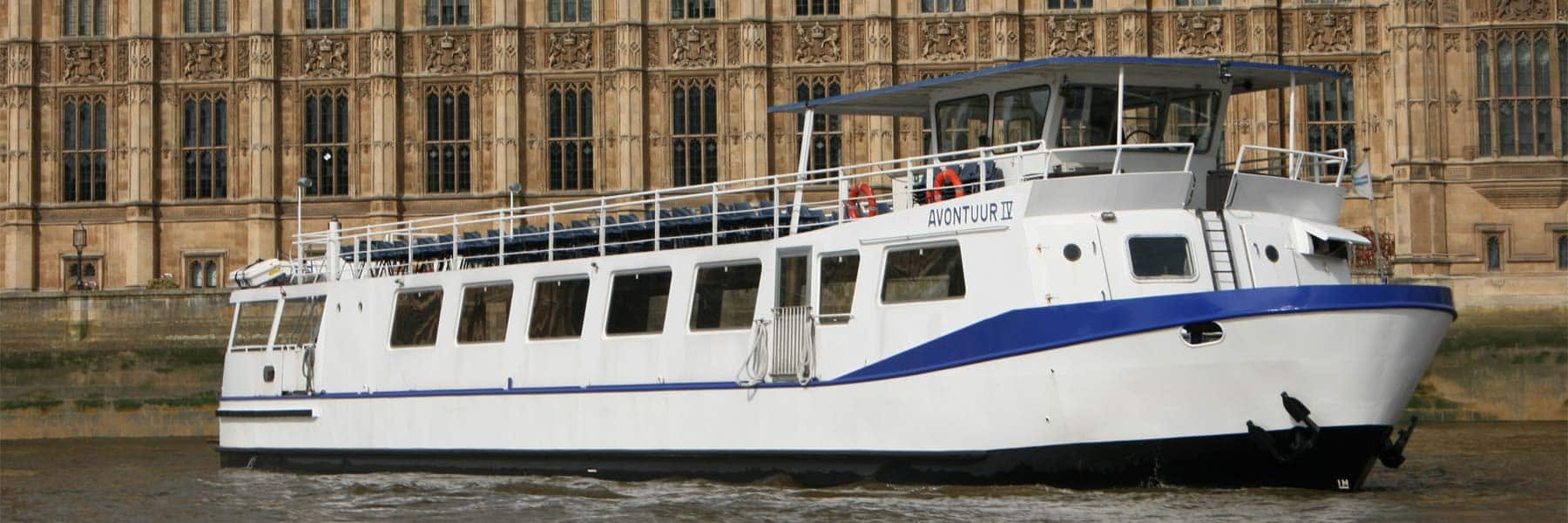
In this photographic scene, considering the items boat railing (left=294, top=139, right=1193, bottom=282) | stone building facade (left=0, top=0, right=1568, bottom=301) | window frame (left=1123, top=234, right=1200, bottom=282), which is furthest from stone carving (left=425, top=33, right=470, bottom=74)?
window frame (left=1123, top=234, right=1200, bottom=282)

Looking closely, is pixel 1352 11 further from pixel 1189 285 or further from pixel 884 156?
pixel 1189 285

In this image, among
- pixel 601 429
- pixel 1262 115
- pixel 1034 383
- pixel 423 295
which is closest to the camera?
pixel 1034 383

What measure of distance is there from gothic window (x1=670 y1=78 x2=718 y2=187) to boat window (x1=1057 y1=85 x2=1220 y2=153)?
2640 centimetres

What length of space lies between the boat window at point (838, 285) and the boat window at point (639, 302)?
2.36 metres

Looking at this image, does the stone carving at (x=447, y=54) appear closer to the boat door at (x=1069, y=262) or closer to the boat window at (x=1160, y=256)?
the boat door at (x=1069, y=262)

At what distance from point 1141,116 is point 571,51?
27.9 m

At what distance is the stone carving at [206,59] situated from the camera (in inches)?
1902

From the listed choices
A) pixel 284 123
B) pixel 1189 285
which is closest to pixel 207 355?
pixel 284 123

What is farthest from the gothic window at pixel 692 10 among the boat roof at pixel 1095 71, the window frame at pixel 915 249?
the window frame at pixel 915 249

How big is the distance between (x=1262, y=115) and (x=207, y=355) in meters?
24.0

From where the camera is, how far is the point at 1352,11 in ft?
151

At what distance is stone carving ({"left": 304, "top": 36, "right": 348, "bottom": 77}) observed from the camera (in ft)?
158

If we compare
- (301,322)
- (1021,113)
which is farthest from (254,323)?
(1021,113)

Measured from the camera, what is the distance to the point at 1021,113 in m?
21.5
